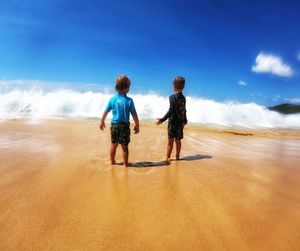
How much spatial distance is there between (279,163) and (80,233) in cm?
334

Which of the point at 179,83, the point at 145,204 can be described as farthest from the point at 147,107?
the point at 145,204

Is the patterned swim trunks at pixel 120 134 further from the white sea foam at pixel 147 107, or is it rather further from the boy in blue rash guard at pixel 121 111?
the white sea foam at pixel 147 107

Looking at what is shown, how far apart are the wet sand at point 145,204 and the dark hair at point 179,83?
4.23 ft

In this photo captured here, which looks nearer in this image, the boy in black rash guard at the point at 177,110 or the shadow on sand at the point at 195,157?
the shadow on sand at the point at 195,157

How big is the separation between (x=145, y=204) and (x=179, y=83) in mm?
2736

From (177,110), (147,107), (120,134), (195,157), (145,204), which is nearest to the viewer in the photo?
(145,204)

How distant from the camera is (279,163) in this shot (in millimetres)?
4336

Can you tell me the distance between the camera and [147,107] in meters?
18.3

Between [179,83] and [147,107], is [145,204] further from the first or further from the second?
[147,107]

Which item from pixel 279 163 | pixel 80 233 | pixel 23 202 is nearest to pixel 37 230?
pixel 80 233

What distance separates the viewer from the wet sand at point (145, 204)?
1967 mm

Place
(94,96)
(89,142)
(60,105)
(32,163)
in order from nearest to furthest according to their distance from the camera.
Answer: (32,163), (89,142), (60,105), (94,96)

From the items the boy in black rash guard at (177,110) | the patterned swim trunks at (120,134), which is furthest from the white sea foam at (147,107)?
the patterned swim trunks at (120,134)

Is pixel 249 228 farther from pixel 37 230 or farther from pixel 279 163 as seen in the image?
pixel 279 163
